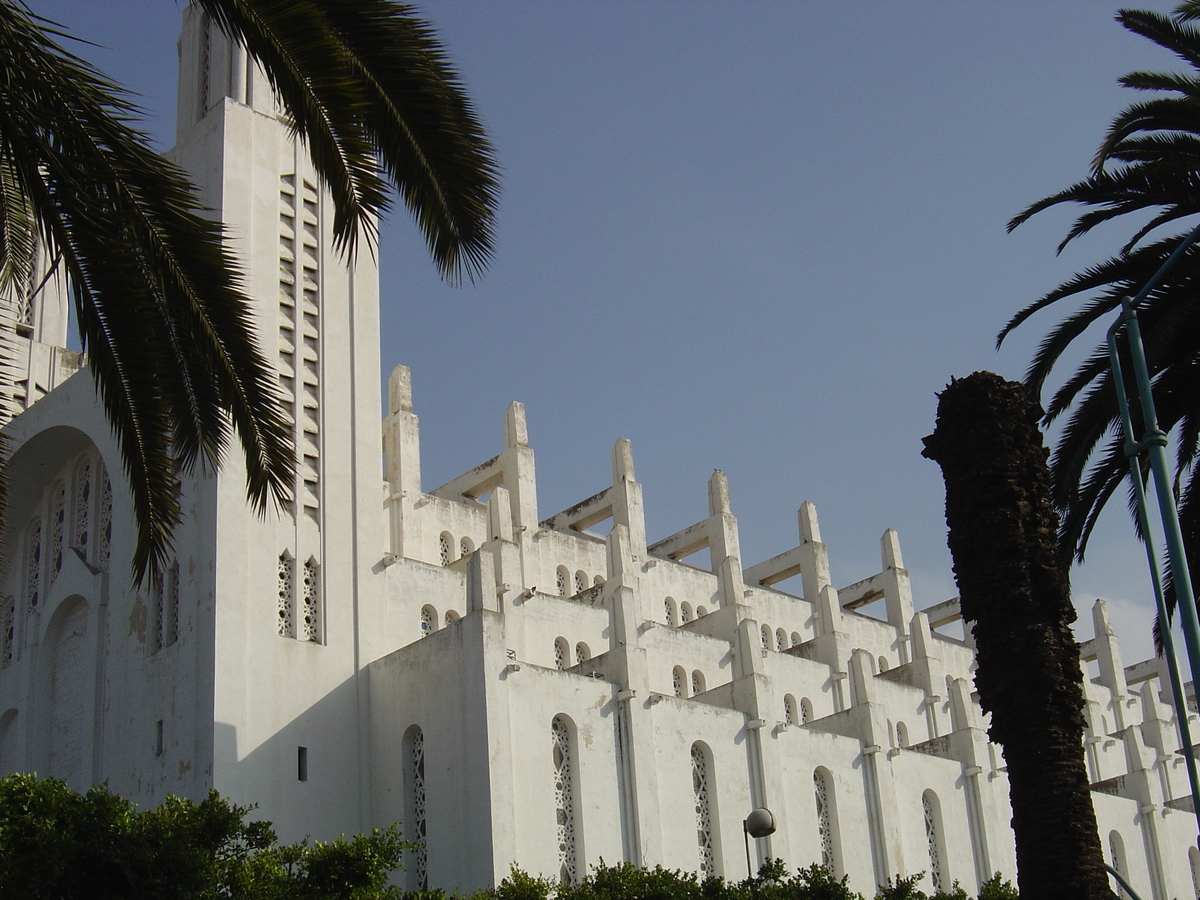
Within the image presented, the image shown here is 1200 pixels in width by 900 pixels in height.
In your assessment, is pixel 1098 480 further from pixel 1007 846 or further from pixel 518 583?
pixel 1007 846

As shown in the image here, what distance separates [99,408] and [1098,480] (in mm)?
21251

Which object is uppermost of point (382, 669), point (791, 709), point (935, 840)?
point (791, 709)

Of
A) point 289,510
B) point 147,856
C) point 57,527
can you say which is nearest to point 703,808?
point 289,510

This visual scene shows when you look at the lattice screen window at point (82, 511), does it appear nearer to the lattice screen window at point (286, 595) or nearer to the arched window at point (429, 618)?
the lattice screen window at point (286, 595)

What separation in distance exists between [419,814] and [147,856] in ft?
32.7

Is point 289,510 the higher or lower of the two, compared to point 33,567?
Result: lower

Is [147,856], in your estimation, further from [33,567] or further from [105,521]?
[33,567]

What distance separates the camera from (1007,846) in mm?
36906

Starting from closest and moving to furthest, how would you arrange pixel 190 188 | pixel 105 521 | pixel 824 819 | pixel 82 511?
pixel 190 188, pixel 105 521, pixel 82 511, pixel 824 819

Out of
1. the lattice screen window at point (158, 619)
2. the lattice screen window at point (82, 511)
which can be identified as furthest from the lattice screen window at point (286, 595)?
the lattice screen window at point (82, 511)

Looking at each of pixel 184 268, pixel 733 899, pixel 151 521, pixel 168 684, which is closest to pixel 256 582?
pixel 168 684

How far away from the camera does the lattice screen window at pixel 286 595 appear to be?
28156 millimetres

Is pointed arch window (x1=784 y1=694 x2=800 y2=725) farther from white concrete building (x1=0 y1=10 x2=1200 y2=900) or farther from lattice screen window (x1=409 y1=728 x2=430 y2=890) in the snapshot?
lattice screen window (x1=409 y1=728 x2=430 y2=890)

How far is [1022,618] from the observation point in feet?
49.0
